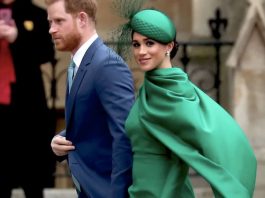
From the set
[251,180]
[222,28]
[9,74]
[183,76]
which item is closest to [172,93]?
[183,76]

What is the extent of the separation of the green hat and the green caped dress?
144mm

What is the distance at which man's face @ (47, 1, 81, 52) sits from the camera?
5410 mm

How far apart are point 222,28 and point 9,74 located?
124 inches

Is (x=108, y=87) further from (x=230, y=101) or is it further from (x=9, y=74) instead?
(x=230, y=101)

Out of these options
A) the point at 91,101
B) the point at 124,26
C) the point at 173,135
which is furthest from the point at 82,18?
the point at 173,135

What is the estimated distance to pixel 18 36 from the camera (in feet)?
27.1

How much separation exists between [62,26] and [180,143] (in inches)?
32.4

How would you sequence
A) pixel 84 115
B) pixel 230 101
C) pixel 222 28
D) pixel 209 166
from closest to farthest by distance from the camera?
pixel 209 166 → pixel 84 115 → pixel 230 101 → pixel 222 28

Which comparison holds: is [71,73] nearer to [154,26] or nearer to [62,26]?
[62,26]

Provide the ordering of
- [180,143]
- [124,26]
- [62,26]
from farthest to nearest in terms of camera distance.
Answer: [62,26]
[124,26]
[180,143]

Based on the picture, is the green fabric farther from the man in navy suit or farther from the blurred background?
the blurred background

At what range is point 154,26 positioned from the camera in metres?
5.11

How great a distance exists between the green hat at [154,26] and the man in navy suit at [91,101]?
0.88 feet

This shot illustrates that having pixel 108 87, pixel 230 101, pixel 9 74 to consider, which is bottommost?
pixel 230 101
